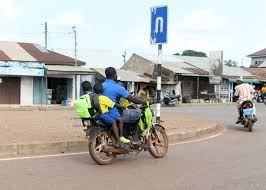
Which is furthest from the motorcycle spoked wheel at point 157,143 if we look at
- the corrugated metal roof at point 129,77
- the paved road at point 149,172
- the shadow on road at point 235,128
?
the corrugated metal roof at point 129,77

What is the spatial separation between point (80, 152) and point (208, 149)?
9.36 ft

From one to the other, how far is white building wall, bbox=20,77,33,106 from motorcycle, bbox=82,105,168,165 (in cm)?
2431

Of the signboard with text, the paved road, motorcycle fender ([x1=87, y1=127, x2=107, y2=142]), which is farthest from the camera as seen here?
the signboard with text

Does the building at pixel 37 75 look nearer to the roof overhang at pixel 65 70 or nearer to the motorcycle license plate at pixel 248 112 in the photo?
the roof overhang at pixel 65 70

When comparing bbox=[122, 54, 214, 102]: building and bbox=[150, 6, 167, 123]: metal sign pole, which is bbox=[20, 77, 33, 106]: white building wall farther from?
bbox=[150, 6, 167, 123]: metal sign pole

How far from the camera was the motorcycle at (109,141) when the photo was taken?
26.3ft

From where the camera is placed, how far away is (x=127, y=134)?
8.58m

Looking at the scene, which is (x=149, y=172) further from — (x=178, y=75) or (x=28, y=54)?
(x=178, y=75)

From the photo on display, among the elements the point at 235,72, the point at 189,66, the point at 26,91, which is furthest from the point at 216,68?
the point at 26,91

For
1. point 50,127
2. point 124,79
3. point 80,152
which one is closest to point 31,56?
point 124,79

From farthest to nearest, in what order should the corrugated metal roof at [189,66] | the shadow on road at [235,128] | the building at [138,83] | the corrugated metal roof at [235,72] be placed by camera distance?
the corrugated metal roof at [235,72], the corrugated metal roof at [189,66], the building at [138,83], the shadow on road at [235,128]

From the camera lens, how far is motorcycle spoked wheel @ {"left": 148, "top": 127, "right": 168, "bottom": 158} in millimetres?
8883

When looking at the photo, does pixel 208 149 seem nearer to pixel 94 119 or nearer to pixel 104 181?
pixel 94 119

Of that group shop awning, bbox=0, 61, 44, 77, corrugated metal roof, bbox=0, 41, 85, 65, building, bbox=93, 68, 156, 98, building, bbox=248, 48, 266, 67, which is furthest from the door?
building, bbox=248, 48, 266, 67
